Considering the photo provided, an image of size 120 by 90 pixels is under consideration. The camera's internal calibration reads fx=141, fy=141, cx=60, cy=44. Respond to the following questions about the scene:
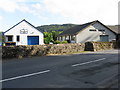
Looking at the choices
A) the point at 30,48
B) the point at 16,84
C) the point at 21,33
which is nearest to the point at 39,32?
the point at 21,33

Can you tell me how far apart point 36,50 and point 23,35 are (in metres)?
15.5

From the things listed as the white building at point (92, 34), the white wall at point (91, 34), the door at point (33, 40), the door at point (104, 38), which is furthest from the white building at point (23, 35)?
the door at point (104, 38)

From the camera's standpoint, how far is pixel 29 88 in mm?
5469

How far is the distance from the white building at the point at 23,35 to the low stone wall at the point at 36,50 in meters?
12.4

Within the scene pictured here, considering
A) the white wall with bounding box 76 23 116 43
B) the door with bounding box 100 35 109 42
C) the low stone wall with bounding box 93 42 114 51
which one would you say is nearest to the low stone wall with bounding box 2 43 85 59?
the low stone wall with bounding box 93 42 114 51

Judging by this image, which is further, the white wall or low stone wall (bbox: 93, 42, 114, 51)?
the white wall

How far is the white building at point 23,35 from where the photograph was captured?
31109 millimetres

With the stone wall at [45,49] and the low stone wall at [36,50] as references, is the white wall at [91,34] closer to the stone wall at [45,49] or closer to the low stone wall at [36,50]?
the stone wall at [45,49]

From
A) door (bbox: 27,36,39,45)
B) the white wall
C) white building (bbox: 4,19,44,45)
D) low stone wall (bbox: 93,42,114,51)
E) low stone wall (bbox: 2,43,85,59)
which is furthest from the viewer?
the white wall

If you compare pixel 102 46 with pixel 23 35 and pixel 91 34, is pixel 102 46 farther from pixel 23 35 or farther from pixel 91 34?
pixel 23 35

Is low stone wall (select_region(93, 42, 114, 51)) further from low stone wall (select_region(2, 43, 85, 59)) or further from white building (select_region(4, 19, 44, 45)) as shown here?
white building (select_region(4, 19, 44, 45))

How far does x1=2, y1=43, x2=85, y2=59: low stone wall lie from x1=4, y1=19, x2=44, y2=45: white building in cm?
1238

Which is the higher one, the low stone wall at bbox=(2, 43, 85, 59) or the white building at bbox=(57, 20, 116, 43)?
the white building at bbox=(57, 20, 116, 43)

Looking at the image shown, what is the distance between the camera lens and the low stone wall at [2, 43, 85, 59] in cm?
1481
